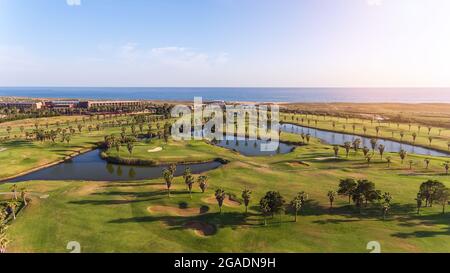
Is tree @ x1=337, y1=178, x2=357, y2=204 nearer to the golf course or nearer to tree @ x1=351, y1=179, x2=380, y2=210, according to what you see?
the golf course

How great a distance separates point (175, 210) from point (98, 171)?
4700cm

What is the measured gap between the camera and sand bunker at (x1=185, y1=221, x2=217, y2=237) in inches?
2276

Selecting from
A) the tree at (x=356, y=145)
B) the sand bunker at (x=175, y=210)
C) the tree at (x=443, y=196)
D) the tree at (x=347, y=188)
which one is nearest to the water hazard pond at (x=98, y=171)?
the sand bunker at (x=175, y=210)

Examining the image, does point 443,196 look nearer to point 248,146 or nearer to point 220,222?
point 220,222

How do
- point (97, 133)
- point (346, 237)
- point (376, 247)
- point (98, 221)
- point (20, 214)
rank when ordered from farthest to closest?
point (97, 133), point (20, 214), point (98, 221), point (346, 237), point (376, 247)

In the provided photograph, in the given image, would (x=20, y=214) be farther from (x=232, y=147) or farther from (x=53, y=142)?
(x=232, y=147)

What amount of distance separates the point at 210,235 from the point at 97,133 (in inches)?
4818

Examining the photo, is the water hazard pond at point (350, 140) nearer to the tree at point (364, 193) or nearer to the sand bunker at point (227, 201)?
the tree at point (364, 193)

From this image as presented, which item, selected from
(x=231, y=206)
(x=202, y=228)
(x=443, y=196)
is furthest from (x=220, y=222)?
(x=443, y=196)

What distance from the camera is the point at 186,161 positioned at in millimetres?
113500

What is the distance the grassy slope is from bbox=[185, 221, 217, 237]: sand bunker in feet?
4.07

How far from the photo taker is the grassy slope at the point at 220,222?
53281 millimetres
